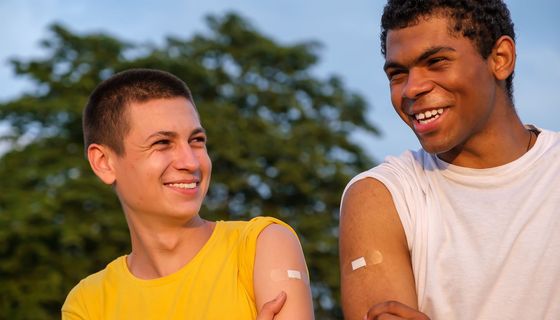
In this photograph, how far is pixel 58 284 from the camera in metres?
20.9

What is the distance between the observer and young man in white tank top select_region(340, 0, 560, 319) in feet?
11.6

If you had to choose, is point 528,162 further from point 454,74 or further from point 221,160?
point 221,160

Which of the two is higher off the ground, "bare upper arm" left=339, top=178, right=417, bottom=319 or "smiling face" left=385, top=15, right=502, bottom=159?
"smiling face" left=385, top=15, right=502, bottom=159

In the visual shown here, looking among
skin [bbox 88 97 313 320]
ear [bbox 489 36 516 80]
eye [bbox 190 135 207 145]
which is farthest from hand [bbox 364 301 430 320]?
eye [bbox 190 135 207 145]

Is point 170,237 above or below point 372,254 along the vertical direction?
above

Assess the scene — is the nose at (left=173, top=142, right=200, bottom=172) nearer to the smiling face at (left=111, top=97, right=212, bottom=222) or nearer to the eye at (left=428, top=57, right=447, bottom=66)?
the smiling face at (left=111, top=97, right=212, bottom=222)

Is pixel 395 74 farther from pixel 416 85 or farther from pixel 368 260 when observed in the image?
pixel 368 260

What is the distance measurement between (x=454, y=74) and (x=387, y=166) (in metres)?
0.50

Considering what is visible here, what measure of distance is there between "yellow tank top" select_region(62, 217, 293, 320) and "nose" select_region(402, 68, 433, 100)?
86cm

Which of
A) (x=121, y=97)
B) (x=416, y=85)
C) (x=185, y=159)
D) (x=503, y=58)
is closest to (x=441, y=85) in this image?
(x=416, y=85)

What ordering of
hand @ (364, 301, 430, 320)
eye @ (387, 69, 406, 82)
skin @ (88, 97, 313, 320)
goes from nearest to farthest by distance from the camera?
hand @ (364, 301, 430, 320), eye @ (387, 69, 406, 82), skin @ (88, 97, 313, 320)

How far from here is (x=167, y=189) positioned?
4.07 meters

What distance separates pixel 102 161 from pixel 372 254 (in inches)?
57.0

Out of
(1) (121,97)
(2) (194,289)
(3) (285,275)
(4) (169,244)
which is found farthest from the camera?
(1) (121,97)
